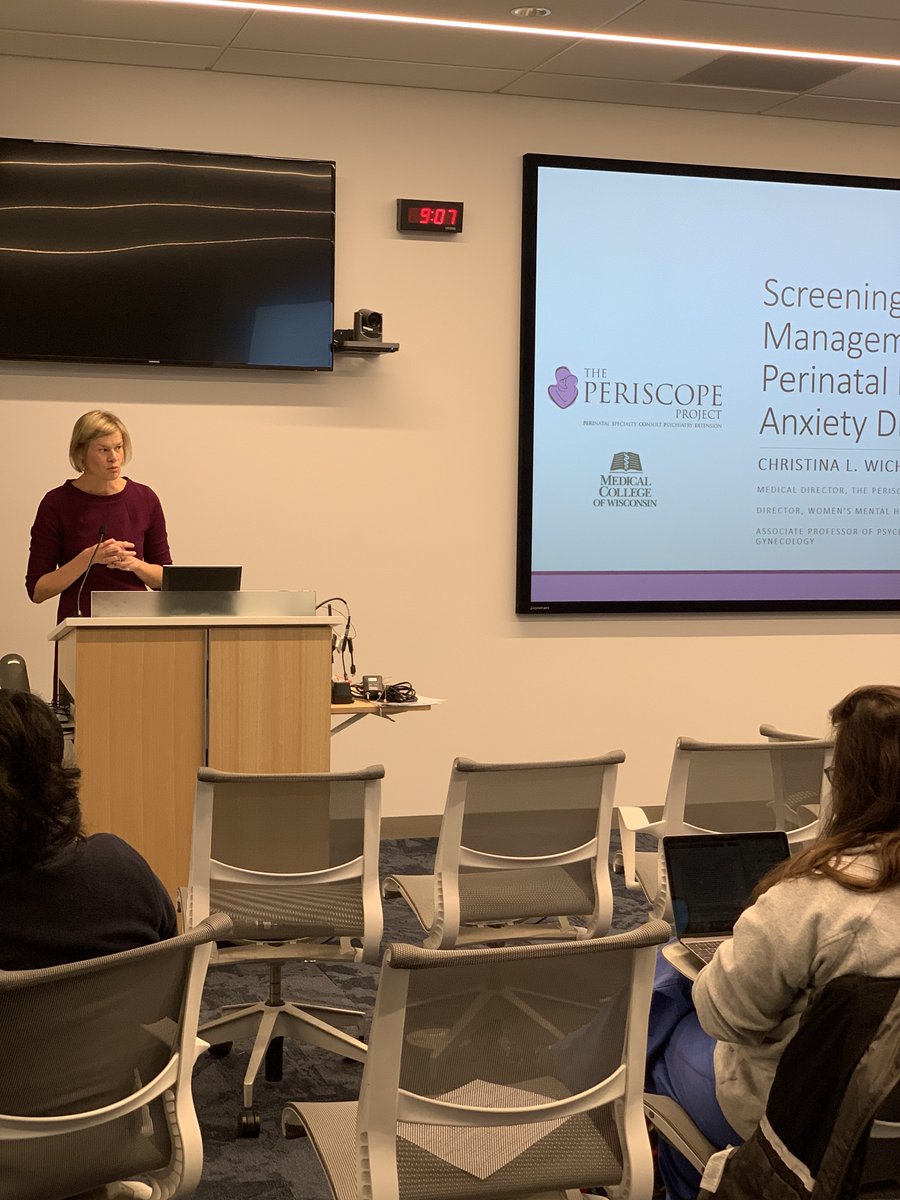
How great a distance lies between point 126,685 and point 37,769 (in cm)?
183

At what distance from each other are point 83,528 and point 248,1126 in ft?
9.04

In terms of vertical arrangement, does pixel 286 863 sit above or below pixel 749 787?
below

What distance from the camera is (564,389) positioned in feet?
22.0

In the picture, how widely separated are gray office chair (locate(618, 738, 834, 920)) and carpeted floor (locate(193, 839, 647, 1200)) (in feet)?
3.44

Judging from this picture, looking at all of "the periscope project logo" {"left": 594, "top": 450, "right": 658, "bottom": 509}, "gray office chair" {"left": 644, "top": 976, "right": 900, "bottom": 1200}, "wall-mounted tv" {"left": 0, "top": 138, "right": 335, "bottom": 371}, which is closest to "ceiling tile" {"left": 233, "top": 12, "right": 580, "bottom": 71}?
"wall-mounted tv" {"left": 0, "top": 138, "right": 335, "bottom": 371}

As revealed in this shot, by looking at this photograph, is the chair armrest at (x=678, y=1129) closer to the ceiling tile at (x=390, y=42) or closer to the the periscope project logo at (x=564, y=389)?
the ceiling tile at (x=390, y=42)

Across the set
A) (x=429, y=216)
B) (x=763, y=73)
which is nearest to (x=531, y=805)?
(x=429, y=216)

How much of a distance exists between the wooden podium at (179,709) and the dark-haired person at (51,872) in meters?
1.76

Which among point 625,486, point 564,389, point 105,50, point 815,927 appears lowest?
point 815,927

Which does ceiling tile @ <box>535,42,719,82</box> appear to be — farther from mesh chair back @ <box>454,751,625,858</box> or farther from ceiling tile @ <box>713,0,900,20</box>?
mesh chair back @ <box>454,751,625,858</box>

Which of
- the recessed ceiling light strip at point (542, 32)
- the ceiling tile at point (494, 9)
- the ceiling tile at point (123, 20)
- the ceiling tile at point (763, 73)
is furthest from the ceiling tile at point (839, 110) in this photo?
the ceiling tile at point (123, 20)

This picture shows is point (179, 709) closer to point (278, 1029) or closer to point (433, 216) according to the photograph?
point (278, 1029)

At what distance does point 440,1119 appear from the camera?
206cm

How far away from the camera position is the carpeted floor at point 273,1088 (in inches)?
121
